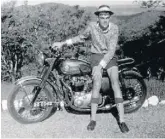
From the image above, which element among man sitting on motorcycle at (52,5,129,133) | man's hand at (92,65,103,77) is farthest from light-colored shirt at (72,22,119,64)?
man's hand at (92,65,103,77)

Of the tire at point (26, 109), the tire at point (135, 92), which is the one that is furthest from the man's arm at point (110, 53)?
the tire at point (26, 109)

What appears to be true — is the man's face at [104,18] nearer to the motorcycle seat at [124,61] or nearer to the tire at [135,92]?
the motorcycle seat at [124,61]

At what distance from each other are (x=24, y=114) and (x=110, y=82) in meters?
1.41

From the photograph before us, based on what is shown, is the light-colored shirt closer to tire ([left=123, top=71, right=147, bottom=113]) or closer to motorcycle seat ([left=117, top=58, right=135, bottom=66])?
motorcycle seat ([left=117, top=58, right=135, bottom=66])

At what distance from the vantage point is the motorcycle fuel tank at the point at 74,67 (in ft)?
15.9

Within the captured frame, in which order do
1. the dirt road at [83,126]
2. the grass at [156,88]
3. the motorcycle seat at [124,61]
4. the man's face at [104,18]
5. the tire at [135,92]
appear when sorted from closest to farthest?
the dirt road at [83,126] → the man's face at [104,18] → the motorcycle seat at [124,61] → the tire at [135,92] → the grass at [156,88]

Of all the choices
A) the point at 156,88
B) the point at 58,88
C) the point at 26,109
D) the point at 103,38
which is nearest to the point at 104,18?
the point at 103,38

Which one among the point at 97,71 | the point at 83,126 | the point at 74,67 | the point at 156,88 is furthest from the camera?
the point at 156,88

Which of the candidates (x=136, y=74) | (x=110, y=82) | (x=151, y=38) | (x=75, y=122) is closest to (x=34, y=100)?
(x=75, y=122)

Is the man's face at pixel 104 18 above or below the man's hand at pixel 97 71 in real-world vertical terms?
above

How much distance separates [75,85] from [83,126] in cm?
63

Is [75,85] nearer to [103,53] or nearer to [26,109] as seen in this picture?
[103,53]

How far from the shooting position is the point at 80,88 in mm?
4992

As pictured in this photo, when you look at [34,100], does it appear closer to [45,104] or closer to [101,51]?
[45,104]
